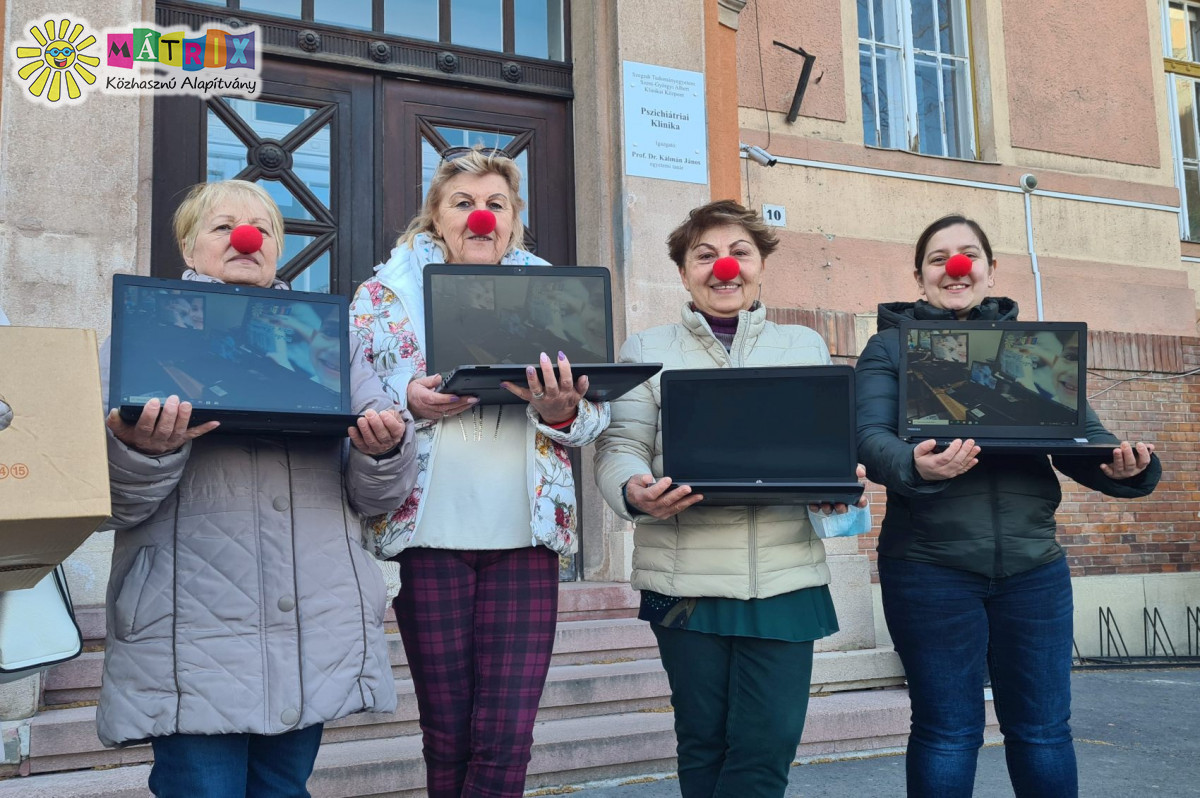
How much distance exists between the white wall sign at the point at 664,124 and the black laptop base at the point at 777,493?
387 centimetres

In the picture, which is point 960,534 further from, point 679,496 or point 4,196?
point 4,196

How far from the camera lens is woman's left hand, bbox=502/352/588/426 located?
2.39 m

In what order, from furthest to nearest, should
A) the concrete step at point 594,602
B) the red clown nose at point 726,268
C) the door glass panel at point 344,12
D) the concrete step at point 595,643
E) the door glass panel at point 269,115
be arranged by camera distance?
the door glass panel at point 344,12 < the door glass panel at point 269,115 < the concrete step at point 594,602 < the concrete step at point 595,643 < the red clown nose at point 726,268

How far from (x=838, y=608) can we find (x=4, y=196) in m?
4.43

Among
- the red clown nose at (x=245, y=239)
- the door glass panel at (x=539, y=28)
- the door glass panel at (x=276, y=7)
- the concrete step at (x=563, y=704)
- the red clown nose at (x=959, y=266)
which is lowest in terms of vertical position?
the concrete step at (x=563, y=704)

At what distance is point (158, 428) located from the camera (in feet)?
6.64

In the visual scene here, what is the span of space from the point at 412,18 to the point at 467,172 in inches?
150

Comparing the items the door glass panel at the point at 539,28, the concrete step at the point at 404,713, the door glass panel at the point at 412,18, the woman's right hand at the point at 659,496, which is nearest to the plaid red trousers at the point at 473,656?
the woman's right hand at the point at 659,496

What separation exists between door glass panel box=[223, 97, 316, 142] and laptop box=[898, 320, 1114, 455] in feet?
13.5

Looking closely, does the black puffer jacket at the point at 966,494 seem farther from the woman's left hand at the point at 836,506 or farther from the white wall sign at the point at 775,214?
the white wall sign at the point at 775,214

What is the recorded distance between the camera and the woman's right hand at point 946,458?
264 cm

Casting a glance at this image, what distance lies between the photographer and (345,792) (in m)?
3.73

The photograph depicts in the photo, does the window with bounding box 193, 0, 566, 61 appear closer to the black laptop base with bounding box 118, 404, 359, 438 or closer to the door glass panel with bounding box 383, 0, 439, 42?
the door glass panel with bounding box 383, 0, 439, 42

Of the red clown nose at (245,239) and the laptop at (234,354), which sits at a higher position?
the red clown nose at (245,239)
